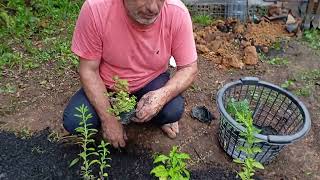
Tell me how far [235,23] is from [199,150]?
1.72 metres

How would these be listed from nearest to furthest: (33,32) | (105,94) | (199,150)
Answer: (105,94)
(199,150)
(33,32)

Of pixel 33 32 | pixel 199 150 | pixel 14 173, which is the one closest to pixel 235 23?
pixel 199 150

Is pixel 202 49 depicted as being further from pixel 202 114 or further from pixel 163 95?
pixel 163 95

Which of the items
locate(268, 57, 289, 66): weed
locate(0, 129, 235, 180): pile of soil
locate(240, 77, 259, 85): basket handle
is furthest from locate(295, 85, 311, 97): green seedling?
locate(0, 129, 235, 180): pile of soil

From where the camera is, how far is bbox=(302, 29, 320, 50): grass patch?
150 inches

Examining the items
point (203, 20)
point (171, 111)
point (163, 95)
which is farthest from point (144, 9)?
point (203, 20)

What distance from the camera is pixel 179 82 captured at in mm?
2447

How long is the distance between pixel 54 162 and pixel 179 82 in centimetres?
96

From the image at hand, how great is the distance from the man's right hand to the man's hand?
17cm

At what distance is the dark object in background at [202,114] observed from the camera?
2.97 meters

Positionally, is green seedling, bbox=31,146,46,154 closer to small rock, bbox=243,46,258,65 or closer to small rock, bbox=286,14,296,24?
small rock, bbox=243,46,258,65

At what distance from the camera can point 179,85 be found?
8.04ft

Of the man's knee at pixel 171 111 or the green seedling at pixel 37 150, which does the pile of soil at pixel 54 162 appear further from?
the man's knee at pixel 171 111

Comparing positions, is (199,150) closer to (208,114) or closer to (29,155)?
(208,114)
